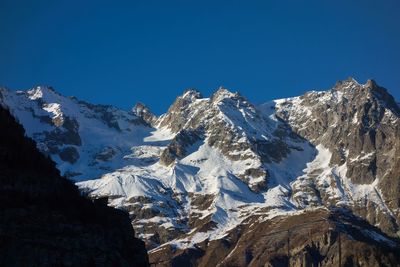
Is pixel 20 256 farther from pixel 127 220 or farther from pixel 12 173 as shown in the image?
pixel 127 220

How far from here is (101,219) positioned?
99.4m

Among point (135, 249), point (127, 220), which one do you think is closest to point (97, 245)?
point (135, 249)

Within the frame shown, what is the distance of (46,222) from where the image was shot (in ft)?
283

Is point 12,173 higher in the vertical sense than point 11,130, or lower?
lower

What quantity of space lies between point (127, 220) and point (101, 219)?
15.3 meters

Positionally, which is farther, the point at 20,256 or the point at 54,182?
the point at 54,182

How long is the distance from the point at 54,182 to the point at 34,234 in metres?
13.4

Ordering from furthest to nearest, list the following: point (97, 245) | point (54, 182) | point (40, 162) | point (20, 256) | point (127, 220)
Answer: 1. point (127, 220)
2. point (40, 162)
3. point (54, 182)
4. point (97, 245)
5. point (20, 256)

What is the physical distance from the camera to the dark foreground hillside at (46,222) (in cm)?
8394

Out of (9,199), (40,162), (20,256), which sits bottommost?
(20,256)

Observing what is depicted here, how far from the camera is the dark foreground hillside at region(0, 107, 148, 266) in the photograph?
8394 cm

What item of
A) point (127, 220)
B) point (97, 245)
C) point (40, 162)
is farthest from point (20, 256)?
point (127, 220)

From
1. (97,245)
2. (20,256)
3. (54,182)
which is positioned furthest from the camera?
(54,182)

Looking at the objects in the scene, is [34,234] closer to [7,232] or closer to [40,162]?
[7,232]
